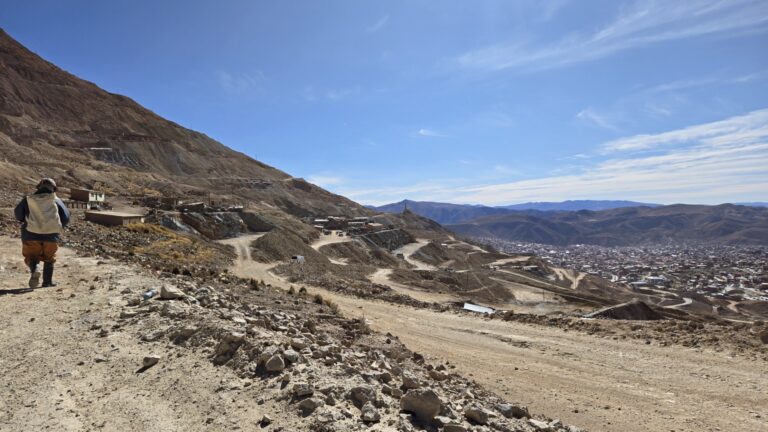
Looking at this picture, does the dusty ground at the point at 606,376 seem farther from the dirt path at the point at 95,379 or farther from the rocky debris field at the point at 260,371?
the dirt path at the point at 95,379

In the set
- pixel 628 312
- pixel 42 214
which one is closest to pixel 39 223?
pixel 42 214

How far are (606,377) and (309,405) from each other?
810cm

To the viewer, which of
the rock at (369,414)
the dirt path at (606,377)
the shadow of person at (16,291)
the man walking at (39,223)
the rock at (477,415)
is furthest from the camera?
the man walking at (39,223)

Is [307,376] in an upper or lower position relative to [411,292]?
upper

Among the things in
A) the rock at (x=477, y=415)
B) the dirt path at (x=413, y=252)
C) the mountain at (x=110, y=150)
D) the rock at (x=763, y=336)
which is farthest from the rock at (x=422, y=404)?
the dirt path at (x=413, y=252)

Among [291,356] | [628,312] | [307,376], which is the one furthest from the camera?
[628,312]

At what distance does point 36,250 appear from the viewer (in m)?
8.57

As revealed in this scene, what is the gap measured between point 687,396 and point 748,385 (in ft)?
5.22

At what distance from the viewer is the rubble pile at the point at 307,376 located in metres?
4.45

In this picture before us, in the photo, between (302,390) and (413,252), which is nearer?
(302,390)

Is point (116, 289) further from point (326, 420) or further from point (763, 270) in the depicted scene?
point (763, 270)

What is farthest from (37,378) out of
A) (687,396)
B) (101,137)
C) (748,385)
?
(101,137)

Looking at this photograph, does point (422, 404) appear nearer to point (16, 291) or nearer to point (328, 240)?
point (16, 291)

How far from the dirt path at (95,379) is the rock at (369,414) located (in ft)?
3.31
